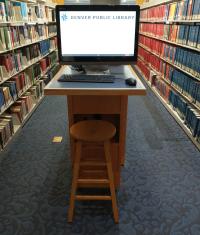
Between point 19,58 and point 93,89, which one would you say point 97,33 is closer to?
point 93,89

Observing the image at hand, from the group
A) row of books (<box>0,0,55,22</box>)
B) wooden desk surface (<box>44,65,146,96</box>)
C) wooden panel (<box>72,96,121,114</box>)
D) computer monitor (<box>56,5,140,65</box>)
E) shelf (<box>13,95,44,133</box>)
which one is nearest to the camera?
wooden desk surface (<box>44,65,146,96</box>)

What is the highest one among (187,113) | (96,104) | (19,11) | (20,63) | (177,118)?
(19,11)

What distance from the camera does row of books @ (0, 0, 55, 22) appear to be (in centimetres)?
244

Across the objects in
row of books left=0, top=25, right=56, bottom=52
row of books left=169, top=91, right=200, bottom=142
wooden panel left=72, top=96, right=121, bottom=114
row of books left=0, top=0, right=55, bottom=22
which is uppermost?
row of books left=0, top=0, right=55, bottom=22

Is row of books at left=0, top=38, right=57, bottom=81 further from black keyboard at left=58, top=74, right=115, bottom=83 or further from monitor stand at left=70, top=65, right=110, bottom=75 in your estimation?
black keyboard at left=58, top=74, right=115, bottom=83

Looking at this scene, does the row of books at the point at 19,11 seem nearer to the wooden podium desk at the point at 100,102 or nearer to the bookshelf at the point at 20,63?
the bookshelf at the point at 20,63

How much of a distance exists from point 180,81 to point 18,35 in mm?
2271

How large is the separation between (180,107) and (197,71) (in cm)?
68

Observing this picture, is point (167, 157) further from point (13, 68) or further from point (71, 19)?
point (13, 68)

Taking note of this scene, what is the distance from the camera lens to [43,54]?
417 centimetres

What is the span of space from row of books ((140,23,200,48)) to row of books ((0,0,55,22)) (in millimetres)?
2156

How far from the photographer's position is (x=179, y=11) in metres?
3.14

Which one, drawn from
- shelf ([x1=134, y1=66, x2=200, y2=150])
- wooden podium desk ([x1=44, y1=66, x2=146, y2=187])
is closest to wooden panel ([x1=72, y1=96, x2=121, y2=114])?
wooden podium desk ([x1=44, y1=66, x2=146, y2=187])

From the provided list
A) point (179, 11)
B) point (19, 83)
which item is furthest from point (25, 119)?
point (179, 11)
